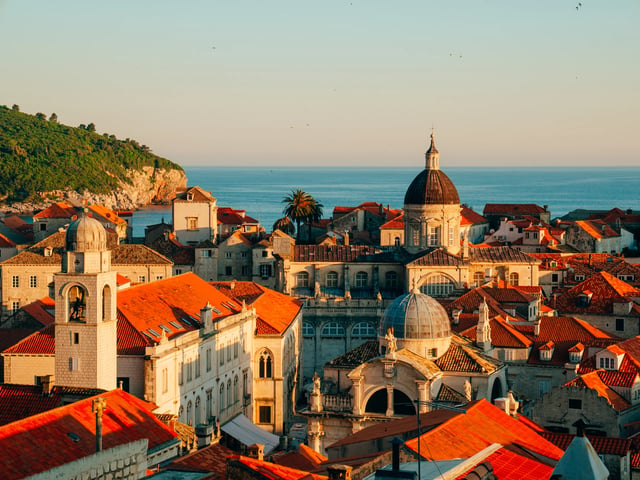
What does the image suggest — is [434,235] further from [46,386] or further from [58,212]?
[46,386]

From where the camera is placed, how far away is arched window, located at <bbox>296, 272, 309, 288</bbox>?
89.4 meters

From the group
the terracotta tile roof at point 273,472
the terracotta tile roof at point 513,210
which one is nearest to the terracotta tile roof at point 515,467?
the terracotta tile roof at point 273,472

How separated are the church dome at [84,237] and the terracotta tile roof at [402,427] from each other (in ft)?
38.4

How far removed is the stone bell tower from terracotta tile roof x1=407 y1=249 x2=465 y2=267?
124 feet

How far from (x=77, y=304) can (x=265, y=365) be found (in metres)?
19.0

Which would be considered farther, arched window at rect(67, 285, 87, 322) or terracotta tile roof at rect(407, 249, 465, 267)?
terracotta tile roof at rect(407, 249, 465, 267)

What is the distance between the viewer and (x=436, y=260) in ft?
278

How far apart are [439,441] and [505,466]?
4.45m

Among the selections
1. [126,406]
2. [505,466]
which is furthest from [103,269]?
[505,466]

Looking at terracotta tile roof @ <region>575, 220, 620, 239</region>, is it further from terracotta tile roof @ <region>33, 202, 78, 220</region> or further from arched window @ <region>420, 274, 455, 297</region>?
terracotta tile roof @ <region>33, 202, 78, 220</region>

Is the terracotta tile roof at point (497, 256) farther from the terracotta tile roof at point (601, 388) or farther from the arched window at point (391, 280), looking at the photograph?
the terracotta tile roof at point (601, 388)

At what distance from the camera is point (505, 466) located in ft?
112

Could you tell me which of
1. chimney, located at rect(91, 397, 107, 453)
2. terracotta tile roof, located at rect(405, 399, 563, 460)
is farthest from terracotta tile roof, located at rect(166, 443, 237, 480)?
terracotta tile roof, located at rect(405, 399, 563, 460)

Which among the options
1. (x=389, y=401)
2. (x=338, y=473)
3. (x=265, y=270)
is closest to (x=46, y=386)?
(x=389, y=401)
